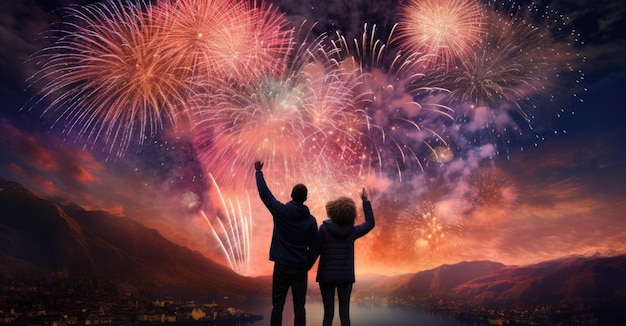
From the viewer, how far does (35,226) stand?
62438mm

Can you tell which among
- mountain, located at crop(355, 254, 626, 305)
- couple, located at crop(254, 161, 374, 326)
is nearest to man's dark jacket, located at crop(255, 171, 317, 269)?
couple, located at crop(254, 161, 374, 326)

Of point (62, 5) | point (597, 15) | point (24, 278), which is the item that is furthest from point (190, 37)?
point (24, 278)

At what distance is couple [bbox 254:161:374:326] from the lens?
170 inches

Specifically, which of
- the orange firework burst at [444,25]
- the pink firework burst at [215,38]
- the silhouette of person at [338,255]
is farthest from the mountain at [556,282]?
the silhouette of person at [338,255]

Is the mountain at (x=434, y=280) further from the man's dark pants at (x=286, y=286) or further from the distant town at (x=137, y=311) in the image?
the man's dark pants at (x=286, y=286)

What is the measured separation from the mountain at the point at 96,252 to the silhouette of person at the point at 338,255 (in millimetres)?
32139

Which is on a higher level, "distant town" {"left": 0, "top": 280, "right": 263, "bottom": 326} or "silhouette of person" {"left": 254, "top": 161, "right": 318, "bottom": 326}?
"silhouette of person" {"left": 254, "top": 161, "right": 318, "bottom": 326}

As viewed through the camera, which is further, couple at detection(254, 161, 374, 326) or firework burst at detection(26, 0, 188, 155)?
firework burst at detection(26, 0, 188, 155)

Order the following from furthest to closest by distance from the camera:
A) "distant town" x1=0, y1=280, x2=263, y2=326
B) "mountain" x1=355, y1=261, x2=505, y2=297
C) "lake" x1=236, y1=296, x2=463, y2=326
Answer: "mountain" x1=355, y1=261, x2=505, y2=297 → "lake" x1=236, y1=296, x2=463, y2=326 → "distant town" x1=0, y1=280, x2=263, y2=326

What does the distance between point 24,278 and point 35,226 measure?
20.4 m

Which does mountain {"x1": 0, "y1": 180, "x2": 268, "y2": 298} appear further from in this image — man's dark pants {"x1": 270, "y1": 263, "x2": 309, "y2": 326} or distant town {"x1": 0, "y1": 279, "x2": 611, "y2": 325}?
man's dark pants {"x1": 270, "y1": 263, "x2": 309, "y2": 326}

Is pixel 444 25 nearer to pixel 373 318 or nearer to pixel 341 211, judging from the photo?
pixel 341 211

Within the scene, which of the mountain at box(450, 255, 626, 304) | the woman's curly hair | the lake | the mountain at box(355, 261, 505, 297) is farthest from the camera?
the mountain at box(355, 261, 505, 297)

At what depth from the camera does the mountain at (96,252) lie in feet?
158
